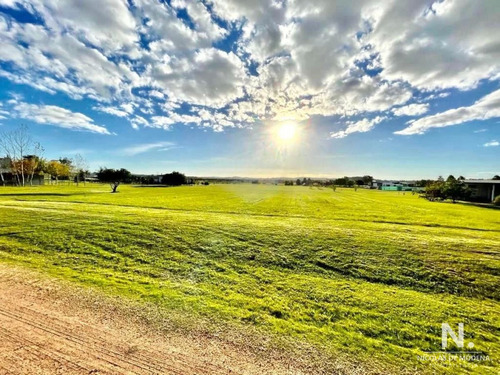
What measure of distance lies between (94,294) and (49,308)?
87 centimetres

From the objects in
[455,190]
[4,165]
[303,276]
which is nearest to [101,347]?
[303,276]

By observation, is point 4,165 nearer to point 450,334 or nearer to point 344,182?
point 450,334

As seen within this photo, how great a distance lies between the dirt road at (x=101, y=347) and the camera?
3.33 meters

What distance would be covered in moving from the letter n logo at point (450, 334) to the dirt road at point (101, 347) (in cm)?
337

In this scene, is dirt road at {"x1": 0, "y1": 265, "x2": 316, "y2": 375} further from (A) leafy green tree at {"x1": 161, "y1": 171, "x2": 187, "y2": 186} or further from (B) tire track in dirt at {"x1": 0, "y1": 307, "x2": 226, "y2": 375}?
(A) leafy green tree at {"x1": 161, "y1": 171, "x2": 187, "y2": 186}

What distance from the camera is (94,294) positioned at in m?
5.50

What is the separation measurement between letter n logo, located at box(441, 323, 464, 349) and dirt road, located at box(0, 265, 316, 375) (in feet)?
11.0

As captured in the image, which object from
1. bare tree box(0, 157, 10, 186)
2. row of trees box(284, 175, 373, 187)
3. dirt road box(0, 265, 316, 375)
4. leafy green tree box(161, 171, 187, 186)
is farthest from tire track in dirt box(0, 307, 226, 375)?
row of trees box(284, 175, 373, 187)

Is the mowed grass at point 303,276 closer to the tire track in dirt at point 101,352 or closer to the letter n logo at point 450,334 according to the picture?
the letter n logo at point 450,334

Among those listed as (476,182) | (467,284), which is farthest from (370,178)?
(467,284)

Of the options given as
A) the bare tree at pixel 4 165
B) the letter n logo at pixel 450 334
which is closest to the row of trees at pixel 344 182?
the letter n logo at pixel 450 334

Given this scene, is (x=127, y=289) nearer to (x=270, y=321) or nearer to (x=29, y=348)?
(x=29, y=348)

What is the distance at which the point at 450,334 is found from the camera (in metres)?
4.81

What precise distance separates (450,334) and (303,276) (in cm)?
354
